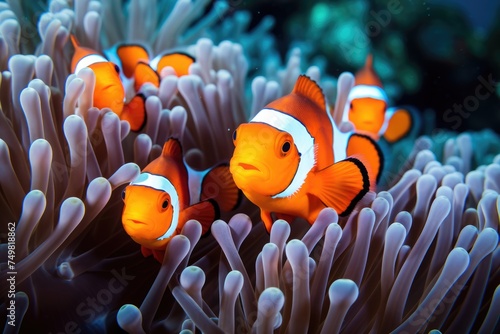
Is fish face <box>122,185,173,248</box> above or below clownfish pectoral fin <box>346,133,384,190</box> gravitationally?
below

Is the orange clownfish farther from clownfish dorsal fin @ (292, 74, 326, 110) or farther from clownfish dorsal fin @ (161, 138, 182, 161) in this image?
clownfish dorsal fin @ (161, 138, 182, 161)

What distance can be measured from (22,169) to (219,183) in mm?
537

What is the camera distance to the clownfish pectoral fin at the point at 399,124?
2298mm

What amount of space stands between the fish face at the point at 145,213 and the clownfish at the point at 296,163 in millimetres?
200

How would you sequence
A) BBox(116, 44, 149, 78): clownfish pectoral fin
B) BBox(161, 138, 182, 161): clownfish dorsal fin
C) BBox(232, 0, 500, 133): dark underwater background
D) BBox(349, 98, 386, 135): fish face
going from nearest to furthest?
BBox(161, 138, 182, 161): clownfish dorsal fin, BBox(116, 44, 149, 78): clownfish pectoral fin, BBox(349, 98, 386, 135): fish face, BBox(232, 0, 500, 133): dark underwater background

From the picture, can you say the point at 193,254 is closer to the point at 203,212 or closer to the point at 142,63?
the point at 203,212

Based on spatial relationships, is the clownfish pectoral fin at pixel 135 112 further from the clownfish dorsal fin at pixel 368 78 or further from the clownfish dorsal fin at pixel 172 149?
the clownfish dorsal fin at pixel 368 78

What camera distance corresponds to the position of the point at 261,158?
1050 mm

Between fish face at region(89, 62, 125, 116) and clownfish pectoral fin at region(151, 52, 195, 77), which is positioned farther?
clownfish pectoral fin at region(151, 52, 195, 77)

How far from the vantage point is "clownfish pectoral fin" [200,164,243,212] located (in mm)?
1354

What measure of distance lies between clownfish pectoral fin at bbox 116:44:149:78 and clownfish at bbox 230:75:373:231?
86cm

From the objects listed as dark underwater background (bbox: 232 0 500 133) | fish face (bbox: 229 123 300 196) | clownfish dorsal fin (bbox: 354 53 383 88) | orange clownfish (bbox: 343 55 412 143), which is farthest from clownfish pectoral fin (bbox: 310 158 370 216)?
dark underwater background (bbox: 232 0 500 133)

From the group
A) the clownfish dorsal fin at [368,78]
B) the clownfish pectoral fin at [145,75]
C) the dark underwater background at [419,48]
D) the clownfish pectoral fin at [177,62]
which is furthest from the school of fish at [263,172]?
the dark underwater background at [419,48]

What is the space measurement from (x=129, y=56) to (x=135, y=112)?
501mm
